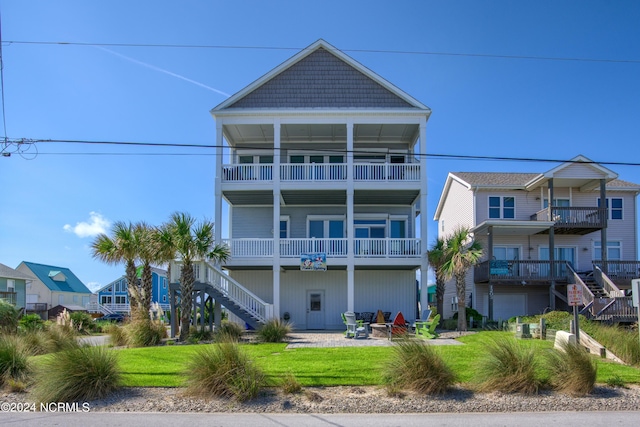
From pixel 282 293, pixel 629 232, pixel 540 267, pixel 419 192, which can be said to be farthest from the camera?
pixel 629 232

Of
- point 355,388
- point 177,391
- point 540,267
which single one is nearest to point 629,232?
point 540,267

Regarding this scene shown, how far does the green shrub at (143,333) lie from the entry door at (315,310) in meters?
9.02

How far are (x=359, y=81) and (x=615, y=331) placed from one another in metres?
15.0

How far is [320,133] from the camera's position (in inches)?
1017

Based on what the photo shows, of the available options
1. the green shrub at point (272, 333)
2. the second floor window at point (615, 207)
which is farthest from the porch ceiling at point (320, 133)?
the second floor window at point (615, 207)

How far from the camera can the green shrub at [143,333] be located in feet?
56.0

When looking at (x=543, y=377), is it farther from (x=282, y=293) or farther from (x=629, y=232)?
(x=629, y=232)

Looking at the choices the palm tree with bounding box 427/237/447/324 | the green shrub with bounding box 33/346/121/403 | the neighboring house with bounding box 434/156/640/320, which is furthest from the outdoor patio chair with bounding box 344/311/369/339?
the neighboring house with bounding box 434/156/640/320

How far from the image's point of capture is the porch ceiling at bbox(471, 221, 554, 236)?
26891 millimetres

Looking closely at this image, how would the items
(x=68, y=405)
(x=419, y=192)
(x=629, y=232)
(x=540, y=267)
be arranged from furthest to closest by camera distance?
(x=629, y=232) < (x=540, y=267) < (x=419, y=192) < (x=68, y=405)

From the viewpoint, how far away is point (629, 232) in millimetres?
30109

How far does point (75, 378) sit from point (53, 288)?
5235 centimetres

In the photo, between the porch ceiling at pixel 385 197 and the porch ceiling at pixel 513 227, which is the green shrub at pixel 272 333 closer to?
the porch ceiling at pixel 385 197

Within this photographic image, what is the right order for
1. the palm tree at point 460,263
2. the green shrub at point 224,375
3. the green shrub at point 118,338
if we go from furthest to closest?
the palm tree at point 460,263, the green shrub at point 118,338, the green shrub at point 224,375
